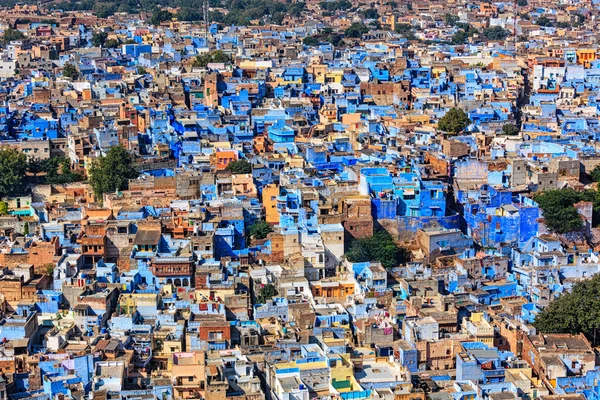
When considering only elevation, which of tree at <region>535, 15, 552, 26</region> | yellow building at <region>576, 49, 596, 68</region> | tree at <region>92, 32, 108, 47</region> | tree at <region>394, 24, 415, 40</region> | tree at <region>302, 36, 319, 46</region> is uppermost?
tree at <region>92, 32, 108, 47</region>

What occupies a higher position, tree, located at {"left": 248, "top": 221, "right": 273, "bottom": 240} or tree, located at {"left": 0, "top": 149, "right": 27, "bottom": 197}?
tree, located at {"left": 0, "top": 149, "right": 27, "bottom": 197}

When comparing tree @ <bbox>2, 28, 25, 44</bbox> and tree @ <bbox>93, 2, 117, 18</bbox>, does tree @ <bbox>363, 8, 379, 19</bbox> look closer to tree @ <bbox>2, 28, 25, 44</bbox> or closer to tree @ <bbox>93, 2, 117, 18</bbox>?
tree @ <bbox>93, 2, 117, 18</bbox>

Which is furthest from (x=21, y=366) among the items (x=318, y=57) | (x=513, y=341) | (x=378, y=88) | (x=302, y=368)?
(x=318, y=57)

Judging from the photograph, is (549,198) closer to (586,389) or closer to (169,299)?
(586,389)

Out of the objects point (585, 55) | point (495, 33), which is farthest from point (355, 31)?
point (585, 55)

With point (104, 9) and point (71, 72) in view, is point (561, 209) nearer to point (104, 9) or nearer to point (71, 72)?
point (71, 72)

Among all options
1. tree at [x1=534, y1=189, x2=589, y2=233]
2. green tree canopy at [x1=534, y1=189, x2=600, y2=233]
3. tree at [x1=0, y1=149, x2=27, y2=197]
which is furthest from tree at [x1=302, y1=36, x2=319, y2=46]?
tree at [x1=534, y1=189, x2=589, y2=233]

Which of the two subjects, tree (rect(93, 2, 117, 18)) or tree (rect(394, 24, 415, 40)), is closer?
tree (rect(394, 24, 415, 40))
